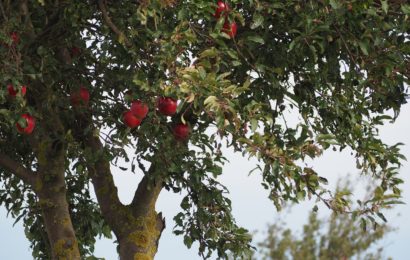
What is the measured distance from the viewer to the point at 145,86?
746 centimetres

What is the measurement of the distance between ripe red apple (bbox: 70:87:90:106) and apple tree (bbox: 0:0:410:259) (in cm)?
2

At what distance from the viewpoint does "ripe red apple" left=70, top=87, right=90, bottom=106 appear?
9562 mm

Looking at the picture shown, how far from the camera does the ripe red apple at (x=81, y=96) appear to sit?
956cm

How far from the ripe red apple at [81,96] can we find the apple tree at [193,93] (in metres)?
0.02

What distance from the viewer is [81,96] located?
31.4ft

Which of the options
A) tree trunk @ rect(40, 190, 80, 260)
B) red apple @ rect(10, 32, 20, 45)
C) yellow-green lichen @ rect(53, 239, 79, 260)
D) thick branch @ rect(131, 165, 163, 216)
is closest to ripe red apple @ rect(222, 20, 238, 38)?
red apple @ rect(10, 32, 20, 45)

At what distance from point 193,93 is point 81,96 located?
9.95ft

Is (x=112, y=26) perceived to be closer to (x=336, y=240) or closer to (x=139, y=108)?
(x=139, y=108)

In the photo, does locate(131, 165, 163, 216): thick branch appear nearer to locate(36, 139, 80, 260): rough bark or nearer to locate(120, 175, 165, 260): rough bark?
locate(120, 175, 165, 260): rough bark

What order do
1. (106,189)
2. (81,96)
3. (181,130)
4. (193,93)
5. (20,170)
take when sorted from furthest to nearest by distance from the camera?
(106,189) → (20,170) → (81,96) → (181,130) → (193,93)

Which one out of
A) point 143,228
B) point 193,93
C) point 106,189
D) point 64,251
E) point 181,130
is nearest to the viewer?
point 193,93

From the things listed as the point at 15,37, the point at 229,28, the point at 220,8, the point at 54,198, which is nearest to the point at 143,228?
the point at 54,198

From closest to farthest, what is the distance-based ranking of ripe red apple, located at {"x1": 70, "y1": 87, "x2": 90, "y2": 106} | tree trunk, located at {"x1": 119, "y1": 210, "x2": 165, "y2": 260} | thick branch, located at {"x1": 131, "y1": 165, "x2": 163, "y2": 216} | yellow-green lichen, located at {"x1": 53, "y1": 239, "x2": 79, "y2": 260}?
ripe red apple, located at {"x1": 70, "y1": 87, "x2": 90, "y2": 106} < yellow-green lichen, located at {"x1": 53, "y1": 239, "x2": 79, "y2": 260} < tree trunk, located at {"x1": 119, "y1": 210, "x2": 165, "y2": 260} < thick branch, located at {"x1": 131, "y1": 165, "x2": 163, "y2": 216}

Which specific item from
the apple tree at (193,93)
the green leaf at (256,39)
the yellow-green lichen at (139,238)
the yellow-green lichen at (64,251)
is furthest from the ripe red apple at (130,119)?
the yellow-green lichen at (64,251)
